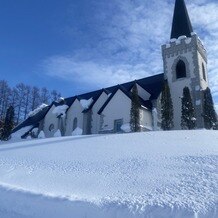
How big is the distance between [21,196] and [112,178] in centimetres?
241

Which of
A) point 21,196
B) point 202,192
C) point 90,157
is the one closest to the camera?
point 202,192

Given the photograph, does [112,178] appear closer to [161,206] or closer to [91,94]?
[161,206]

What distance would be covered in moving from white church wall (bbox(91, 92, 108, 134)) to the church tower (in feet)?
21.6

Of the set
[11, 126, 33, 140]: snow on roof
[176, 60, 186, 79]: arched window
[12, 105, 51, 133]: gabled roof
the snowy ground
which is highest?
[176, 60, 186, 79]: arched window

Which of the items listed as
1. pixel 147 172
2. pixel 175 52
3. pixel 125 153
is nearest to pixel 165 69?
pixel 175 52

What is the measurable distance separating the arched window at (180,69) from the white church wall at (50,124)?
14.4 m

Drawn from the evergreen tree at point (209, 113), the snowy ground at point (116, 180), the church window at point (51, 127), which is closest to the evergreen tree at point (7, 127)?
the church window at point (51, 127)

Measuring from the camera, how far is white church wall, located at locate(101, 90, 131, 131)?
84.9 ft

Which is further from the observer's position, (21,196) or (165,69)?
(165,69)

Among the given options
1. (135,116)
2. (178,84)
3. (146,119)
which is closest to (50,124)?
(146,119)

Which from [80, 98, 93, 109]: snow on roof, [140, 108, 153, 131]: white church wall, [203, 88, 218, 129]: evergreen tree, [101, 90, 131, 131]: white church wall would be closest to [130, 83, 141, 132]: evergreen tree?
[140, 108, 153, 131]: white church wall

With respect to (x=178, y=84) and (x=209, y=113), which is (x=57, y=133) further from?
(x=209, y=113)

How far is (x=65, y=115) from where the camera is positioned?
33.0m

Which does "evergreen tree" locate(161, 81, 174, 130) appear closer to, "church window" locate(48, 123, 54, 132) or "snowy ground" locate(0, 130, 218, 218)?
"snowy ground" locate(0, 130, 218, 218)
